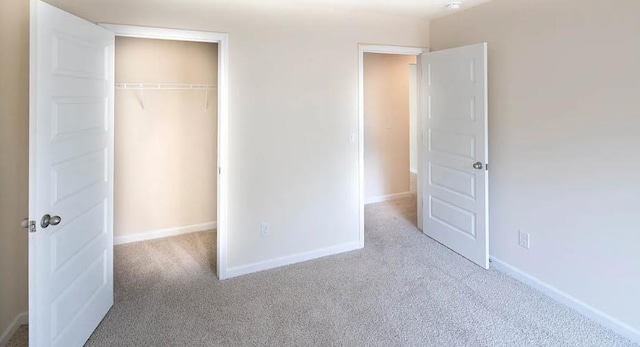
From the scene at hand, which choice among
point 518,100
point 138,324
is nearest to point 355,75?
point 518,100

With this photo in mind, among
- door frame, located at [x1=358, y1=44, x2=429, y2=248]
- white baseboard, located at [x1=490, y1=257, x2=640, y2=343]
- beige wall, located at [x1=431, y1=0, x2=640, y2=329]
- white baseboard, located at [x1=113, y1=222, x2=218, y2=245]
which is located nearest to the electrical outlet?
beige wall, located at [x1=431, y1=0, x2=640, y2=329]

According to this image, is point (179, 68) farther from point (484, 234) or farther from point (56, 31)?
point (484, 234)

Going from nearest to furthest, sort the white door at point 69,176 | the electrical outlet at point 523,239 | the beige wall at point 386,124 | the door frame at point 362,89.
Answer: the white door at point 69,176 → the electrical outlet at point 523,239 → the door frame at point 362,89 → the beige wall at point 386,124

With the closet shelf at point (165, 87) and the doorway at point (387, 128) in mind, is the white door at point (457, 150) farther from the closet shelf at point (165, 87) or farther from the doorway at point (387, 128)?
the closet shelf at point (165, 87)

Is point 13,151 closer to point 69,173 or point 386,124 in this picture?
point 69,173

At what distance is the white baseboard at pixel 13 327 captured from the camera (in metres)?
2.09

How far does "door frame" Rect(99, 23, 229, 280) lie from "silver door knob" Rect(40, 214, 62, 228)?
1241 mm

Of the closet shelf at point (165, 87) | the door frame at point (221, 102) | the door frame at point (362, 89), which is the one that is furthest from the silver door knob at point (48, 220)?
the door frame at point (362, 89)

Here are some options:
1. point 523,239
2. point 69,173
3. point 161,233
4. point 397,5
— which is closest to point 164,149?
point 161,233

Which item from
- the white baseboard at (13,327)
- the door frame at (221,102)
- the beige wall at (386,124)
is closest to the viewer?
the white baseboard at (13,327)

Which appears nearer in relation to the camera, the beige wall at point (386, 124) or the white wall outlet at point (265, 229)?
the white wall outlet at point (265, 229)

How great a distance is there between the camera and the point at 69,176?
1.90m

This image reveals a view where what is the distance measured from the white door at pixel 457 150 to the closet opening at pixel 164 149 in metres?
2.29

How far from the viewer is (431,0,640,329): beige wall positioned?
2.13 meters
